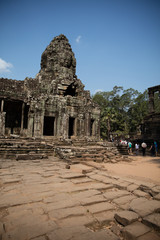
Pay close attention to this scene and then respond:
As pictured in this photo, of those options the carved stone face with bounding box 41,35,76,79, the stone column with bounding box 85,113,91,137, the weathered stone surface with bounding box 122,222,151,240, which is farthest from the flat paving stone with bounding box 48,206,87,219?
the carved stone face with bounding box 41,35,76,79

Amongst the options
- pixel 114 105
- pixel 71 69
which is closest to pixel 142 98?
pixel 114 105

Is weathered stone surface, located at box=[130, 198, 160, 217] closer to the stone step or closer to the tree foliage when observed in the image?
the stone step

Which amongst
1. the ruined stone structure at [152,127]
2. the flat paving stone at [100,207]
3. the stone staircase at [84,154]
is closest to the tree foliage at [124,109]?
the ruined stone structure at [152,127]

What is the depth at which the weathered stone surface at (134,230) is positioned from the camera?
6.24ft

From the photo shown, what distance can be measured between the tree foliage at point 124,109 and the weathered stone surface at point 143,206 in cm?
2923

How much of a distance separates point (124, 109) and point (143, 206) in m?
39.9

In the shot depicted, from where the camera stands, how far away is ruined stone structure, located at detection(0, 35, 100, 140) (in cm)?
1412

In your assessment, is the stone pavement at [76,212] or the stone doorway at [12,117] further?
the stone doorway at [12,117]

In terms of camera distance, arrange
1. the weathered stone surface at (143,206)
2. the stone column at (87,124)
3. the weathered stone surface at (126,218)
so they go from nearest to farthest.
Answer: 1. the weathered stone surface at (126,218)
2. the weathered stone surface at (143,206)
3. the stone column at (87,124)

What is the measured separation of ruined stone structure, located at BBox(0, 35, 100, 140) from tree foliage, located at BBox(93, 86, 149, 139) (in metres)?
15.4

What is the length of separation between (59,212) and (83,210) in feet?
1.33

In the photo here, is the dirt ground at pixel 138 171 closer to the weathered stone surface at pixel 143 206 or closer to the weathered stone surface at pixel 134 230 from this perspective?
the weathered stone surface at pixel 143 206

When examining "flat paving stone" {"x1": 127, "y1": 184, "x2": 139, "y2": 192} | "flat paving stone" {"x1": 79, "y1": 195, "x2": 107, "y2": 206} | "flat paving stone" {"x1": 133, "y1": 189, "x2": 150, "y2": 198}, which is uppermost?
"flat paving stone" {"x1": 79, "y1": 195, "x2": 107, "y2": 206}

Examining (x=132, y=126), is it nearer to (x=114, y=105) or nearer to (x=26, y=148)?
(x=114, y=105)
